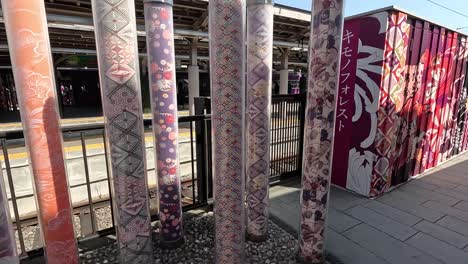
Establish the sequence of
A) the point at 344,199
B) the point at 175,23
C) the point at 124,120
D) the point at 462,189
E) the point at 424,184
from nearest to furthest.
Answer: the point at 124,120
the point at 344,199
the point at 462,189
the point at 424,184
the point at 175,23

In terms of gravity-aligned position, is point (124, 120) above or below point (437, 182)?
above

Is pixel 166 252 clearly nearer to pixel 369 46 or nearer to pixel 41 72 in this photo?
pixel 41 72

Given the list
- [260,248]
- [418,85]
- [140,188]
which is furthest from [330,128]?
[418,85]

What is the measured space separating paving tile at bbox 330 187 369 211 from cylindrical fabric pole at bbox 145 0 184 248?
7.47 feet

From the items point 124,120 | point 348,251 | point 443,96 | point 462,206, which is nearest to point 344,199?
point 348,251

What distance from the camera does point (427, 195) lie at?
163 inches

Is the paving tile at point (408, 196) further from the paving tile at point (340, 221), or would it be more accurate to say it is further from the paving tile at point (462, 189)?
the paving tile at point (340, 221)

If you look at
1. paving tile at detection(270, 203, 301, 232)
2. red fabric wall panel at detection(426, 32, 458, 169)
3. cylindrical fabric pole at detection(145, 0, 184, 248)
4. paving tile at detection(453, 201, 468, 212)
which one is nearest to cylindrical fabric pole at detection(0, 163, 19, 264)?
A: cylindrical fabric pole at detection(145, 0, 184, 248)

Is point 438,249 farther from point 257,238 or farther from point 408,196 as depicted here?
point 257,238

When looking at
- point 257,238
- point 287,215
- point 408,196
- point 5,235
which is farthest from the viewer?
point 408,196

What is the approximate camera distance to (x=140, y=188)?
2.20m

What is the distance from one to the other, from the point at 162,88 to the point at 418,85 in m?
4.21

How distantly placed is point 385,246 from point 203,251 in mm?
1990

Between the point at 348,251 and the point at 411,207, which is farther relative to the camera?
the point at 411,207
